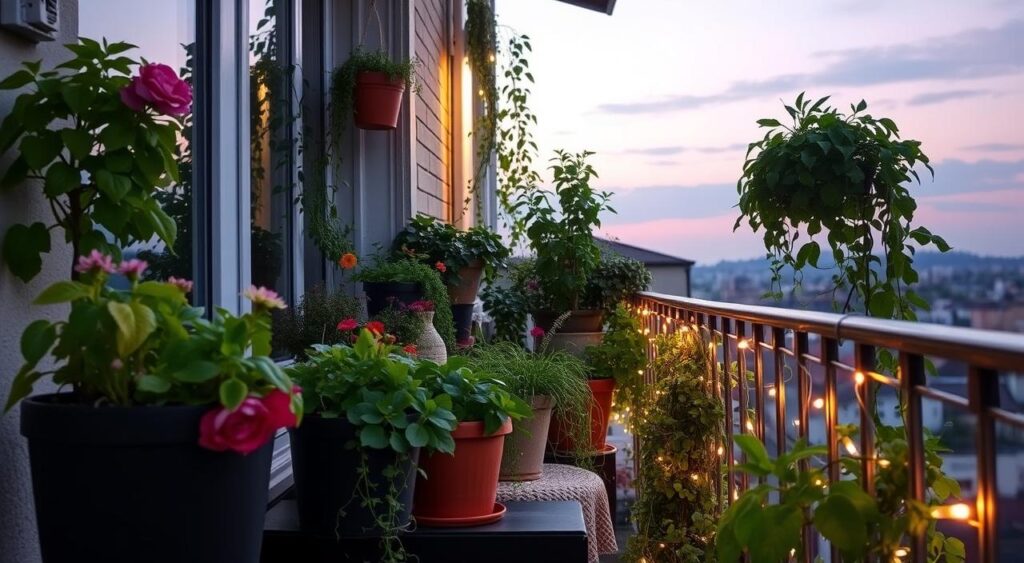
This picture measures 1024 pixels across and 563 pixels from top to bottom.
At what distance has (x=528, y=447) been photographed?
2.83 m

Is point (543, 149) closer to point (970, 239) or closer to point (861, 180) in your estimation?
point (861, 180)

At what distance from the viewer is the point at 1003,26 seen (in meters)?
3.54

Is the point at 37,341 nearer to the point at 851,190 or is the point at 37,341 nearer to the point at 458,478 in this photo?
the point at 458,478

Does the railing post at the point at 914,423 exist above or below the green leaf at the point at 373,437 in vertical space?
above

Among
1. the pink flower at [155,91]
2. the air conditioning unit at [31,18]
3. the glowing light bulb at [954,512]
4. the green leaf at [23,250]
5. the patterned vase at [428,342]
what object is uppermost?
the air conditioning unit at [31,18]

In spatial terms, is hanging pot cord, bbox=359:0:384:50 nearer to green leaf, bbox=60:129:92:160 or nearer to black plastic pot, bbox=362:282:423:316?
black plastic pot, bbox=362:282:423:316

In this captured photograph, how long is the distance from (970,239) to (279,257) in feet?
7.19

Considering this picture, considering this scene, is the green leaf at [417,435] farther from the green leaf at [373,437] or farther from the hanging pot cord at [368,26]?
the hanging pot cord at [368,26]

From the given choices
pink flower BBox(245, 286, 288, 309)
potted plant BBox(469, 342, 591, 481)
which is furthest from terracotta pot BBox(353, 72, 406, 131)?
pink flower BBox(245, 286, 288, 309)

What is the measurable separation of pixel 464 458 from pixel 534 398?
0.86 meters

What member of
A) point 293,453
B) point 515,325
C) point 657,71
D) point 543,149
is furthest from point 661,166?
point 293,453

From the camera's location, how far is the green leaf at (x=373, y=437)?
6.13ft

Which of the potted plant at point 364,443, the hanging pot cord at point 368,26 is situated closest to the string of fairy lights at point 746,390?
the potted plant at point 364,443

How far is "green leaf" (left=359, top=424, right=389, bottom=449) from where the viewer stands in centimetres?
187
